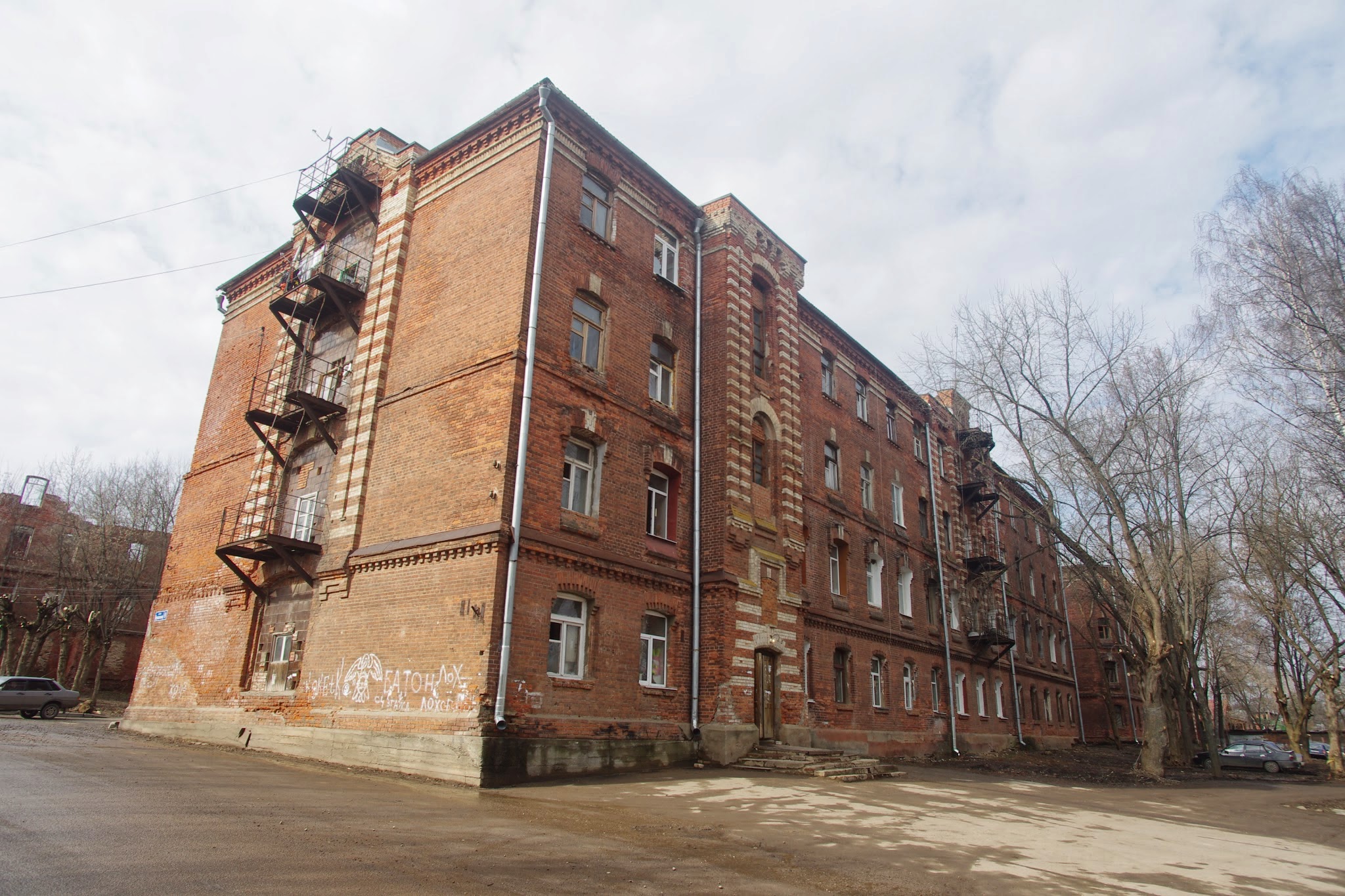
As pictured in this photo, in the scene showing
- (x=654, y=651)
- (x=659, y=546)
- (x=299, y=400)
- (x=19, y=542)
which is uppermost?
(x=19, y=542)

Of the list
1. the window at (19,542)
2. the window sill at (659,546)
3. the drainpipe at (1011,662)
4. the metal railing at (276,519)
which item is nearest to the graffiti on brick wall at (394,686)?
the metal railing at (276,519)

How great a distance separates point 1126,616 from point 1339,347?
15.6 m

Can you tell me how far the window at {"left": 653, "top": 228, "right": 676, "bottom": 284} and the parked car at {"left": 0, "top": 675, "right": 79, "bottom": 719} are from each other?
25.9m

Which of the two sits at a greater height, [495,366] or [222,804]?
[495,366]

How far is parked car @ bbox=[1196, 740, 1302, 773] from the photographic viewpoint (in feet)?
103

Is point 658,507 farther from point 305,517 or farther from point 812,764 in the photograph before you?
point 305,517

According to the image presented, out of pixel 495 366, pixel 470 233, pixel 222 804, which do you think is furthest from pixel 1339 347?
pixel 222 804

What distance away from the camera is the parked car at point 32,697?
26500 millimetres

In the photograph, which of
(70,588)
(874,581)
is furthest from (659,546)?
(70,588)

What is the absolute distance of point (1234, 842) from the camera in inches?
418

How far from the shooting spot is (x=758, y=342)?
71.3 ft

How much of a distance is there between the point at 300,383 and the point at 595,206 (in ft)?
29.9

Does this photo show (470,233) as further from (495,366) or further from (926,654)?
(926,654)

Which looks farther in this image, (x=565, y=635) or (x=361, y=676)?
(x=361, y=676)
